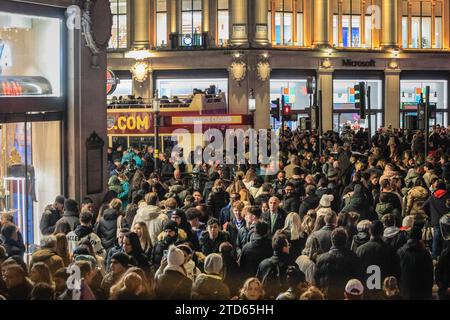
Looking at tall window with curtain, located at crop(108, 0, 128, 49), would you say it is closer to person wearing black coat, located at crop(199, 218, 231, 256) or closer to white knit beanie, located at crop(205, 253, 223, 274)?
person wearing black coat, located at crop(199, 218, 231, 256)

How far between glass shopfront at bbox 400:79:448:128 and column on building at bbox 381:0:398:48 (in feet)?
10.5

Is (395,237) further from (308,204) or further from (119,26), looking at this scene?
(119,26)

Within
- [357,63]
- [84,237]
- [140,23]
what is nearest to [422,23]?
[357,63]

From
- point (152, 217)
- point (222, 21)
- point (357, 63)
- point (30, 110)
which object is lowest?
point (152, 217)

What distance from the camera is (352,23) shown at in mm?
60688

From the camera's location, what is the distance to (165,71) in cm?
5709

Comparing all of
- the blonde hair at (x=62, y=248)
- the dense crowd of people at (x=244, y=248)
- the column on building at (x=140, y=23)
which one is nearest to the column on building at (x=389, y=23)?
the column on building at (x=140, y=23)

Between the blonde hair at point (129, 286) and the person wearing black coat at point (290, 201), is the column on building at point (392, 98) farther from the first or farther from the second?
the blonde hair at point (129, 286)

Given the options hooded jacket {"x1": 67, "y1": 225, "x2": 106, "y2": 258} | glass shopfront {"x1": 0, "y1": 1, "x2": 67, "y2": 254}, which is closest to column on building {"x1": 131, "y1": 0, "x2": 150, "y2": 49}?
glass shopfront {"x1": 0, "y1": 1, "x2": 67, "y2": 254}

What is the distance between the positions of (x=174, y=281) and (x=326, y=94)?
160 ft

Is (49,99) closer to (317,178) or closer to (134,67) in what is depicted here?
(317,178)

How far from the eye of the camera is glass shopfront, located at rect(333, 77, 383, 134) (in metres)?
60.8

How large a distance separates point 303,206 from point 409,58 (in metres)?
45.3

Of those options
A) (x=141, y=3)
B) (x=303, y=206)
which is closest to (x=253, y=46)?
(x=141, y=3)
